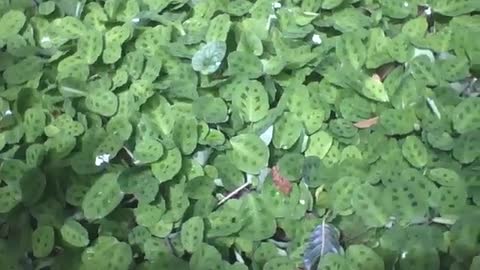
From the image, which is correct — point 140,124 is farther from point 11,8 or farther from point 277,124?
point 11,8

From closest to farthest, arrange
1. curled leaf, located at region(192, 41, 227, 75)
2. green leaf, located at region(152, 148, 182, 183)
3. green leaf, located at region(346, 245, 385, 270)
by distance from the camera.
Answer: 1. green leaf, located at region(346, 245, 385, 270)
2. green leaf, located at region(152, 148, 182, 183)
3. curled leaf, located at region(192, 41, 227, 75)

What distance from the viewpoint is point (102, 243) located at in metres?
1.06

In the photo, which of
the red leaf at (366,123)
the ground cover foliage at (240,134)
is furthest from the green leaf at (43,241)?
the red leaf at (366,123)

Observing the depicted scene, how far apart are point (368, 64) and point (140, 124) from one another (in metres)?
0.36

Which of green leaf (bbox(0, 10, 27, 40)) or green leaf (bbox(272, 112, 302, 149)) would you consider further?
green leaf (bbox(0, 10, 27, 40))

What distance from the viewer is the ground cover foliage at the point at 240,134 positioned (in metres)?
1.05

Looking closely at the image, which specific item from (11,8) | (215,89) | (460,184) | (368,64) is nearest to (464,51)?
(368,64)

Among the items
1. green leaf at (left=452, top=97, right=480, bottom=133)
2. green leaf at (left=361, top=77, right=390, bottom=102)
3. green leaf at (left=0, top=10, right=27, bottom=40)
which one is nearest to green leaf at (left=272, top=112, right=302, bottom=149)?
green leaf at (left=361, top=77, right=390, bottom=102)

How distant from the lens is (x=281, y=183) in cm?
111

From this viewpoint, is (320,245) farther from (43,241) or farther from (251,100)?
(43,241)

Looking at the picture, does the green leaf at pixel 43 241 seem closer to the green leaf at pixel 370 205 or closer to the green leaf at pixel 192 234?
the green leaf at pixel 192 234

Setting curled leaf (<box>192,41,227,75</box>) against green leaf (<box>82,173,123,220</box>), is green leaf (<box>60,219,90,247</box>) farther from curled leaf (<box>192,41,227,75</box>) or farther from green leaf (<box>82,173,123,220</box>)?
curled leaf (<box>192,41,227,75</box>)

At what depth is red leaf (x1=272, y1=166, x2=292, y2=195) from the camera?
3.63 feet

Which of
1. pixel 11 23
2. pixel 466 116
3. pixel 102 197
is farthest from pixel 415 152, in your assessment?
pixel 11 23
